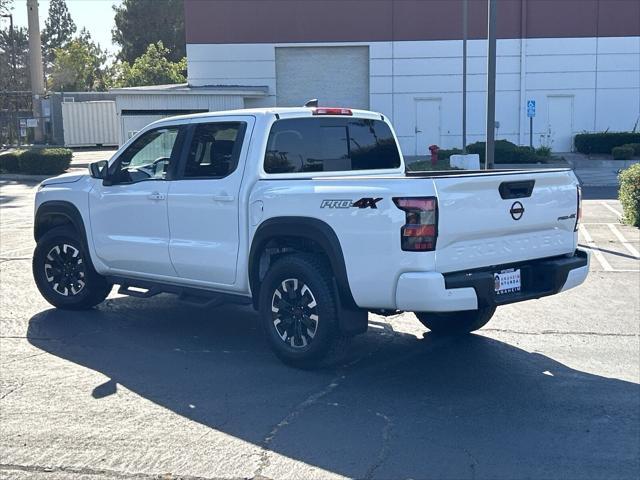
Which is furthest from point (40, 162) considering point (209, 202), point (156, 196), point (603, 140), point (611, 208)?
point (209, 202)

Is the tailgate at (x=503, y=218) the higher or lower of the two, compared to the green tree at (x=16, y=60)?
lower

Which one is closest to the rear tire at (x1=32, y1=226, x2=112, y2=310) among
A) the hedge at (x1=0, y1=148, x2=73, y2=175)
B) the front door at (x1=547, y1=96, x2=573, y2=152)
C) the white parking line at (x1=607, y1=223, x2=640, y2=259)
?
the white parking line at (x1=607, y1=223, x2=640, y2=259)

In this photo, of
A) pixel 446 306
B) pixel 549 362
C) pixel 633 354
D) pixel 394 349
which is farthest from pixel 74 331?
pixel 633 354

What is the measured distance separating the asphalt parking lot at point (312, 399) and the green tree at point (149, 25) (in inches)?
2614

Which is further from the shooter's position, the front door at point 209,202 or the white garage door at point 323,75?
the white garage door at point 323,75

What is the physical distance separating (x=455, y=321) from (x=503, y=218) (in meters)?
1.79

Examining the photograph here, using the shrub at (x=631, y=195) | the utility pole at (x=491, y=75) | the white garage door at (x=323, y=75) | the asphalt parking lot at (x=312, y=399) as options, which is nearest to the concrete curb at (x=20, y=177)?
Answer: the white garage door at (x=323, y=75)

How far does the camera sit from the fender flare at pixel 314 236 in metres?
6.22

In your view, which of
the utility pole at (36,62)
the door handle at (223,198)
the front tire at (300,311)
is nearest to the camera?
the front tire at (300,311)

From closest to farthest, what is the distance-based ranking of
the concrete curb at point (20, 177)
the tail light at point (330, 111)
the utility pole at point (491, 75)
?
1. the tail light at point (330, 111)
2. the utility pole at point (491, 75)
3. the concrete curb at point (20, 177)

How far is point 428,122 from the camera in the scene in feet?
125

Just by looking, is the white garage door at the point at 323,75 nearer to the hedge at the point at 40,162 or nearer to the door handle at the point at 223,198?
the hedge at the point at 40,162

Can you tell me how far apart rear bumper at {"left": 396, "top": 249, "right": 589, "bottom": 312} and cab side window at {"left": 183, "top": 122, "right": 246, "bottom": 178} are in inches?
81.0

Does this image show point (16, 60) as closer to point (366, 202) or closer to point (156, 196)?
point (156, 196)
